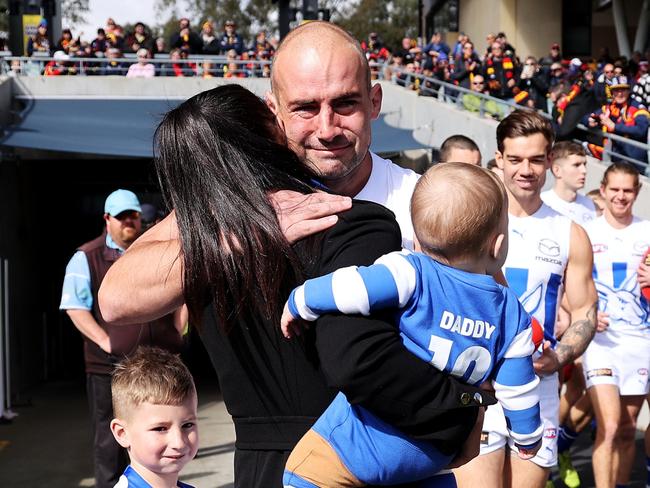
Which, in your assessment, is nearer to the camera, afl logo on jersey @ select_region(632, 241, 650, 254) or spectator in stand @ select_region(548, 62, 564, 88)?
afl logo on jersey @ select_region(632, 241, 650, 254)

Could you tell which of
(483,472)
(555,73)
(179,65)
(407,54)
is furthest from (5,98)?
(483,472)

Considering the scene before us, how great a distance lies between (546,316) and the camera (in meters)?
5.54

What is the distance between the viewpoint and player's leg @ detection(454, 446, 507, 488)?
15.3ft

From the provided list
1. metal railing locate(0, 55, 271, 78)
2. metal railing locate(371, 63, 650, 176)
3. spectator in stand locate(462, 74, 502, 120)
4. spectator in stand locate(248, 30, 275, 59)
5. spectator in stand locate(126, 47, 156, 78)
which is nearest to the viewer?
metal railing locate(371, 63, 650, 176)

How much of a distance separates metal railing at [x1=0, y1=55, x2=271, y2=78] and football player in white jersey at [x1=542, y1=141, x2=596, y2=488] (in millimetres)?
13133

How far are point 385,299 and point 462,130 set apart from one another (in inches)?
579

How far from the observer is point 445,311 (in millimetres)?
2422

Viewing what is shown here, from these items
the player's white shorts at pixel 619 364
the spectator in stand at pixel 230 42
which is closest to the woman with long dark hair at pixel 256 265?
the player's white shorts at pixel 619 364

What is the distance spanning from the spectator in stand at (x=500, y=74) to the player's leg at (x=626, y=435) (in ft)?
40.2

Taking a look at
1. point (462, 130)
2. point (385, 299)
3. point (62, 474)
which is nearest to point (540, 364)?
point (385, 299)

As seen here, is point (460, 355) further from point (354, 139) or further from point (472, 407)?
point (354, 139)

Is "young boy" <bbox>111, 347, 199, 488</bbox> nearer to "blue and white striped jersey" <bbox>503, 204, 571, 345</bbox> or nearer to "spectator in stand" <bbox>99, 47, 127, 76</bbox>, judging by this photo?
"blue and white striped jersey" <bbox>503, 204, 571, 345</bbox>

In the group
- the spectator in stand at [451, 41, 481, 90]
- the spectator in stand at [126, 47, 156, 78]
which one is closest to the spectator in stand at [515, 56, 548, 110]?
the spectator in stand at [451, 41, 481, 90]

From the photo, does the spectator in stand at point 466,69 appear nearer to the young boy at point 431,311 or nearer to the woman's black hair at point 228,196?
the young boy at point 431,311
